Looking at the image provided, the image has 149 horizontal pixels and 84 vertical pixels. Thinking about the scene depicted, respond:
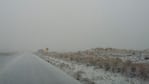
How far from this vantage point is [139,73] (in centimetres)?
2348

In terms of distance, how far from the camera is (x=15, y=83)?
1709cm

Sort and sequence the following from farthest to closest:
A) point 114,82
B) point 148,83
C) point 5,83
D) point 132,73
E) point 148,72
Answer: point 132,73 → point 148,72 → point 114,82 → point 148,83 → point 5,83

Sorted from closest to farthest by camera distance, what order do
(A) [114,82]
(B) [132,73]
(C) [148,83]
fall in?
(C) [148,83]
(A) [114,82]
(B) [132,73]

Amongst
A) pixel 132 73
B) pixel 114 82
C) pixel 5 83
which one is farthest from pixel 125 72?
pixel 5 83

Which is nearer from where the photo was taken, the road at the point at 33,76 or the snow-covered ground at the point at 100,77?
the road at the point at 33,76

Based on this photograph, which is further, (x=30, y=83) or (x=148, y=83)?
(x=148, y=83)

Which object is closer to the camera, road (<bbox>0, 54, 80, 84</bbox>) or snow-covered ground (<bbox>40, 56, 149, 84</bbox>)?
road (<bbox>0, 54, 80, 84</bbox>)

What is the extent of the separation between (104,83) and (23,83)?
5.08m

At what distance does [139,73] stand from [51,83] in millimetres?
8358

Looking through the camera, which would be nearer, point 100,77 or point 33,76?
point 33,76

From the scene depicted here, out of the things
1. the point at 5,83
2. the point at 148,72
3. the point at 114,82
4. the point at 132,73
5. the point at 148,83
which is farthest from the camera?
the point at 132,73

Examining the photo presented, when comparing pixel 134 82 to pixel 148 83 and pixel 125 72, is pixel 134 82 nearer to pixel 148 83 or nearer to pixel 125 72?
pixel 148 83

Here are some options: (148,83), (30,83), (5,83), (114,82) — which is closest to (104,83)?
(114,82)

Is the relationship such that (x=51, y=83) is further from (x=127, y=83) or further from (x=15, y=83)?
(x=127, y=83)
